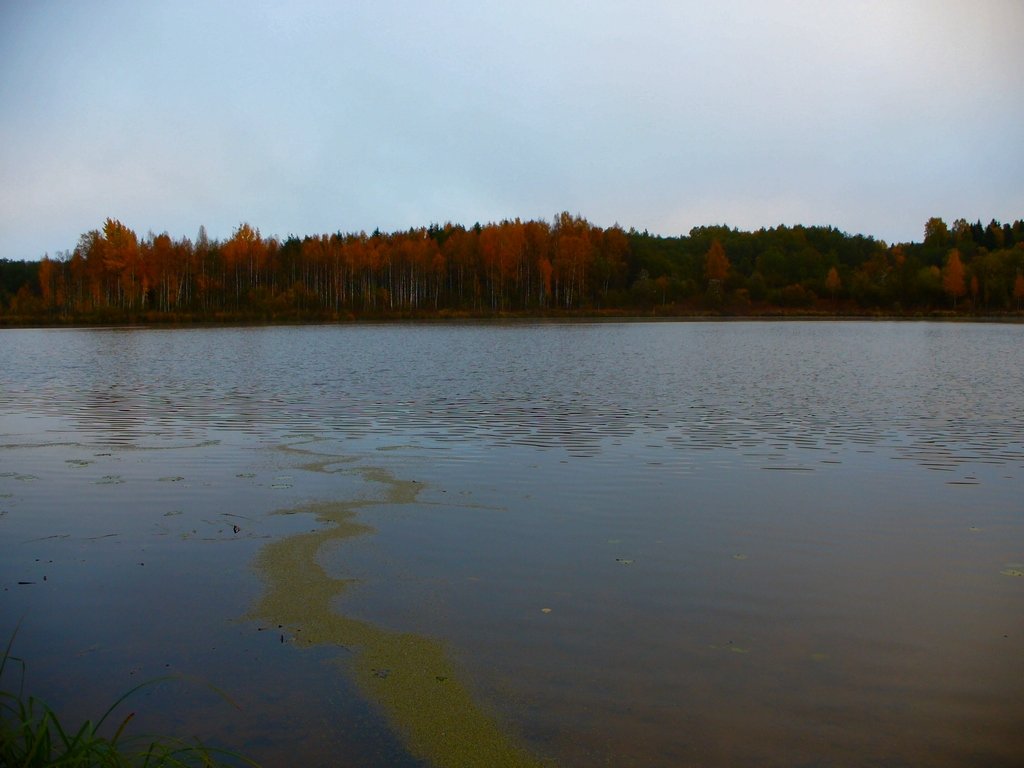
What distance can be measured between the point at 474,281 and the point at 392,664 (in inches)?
3791

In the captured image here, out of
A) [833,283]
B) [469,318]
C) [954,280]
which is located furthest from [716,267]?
[469,318]

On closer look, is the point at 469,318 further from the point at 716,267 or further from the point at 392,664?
the point at 392,664

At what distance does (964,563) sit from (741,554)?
1632mm

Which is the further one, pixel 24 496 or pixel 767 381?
pixel 767 381

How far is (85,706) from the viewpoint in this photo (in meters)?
4.04

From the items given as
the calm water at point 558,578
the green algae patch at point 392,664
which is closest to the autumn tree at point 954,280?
the calm water at point 558,578

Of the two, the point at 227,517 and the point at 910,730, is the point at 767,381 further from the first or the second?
the point at 910,730

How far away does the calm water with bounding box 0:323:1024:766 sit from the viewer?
396 centimetres

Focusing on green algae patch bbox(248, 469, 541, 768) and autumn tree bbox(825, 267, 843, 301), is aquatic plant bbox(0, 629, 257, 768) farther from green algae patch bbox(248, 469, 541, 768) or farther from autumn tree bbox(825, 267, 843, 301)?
autumn tree bbox(825, 267, 843, 301)

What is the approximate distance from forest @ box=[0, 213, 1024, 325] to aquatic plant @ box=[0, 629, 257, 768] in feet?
260

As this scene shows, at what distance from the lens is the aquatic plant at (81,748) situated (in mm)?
2996

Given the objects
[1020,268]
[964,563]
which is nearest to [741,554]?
[964,563]

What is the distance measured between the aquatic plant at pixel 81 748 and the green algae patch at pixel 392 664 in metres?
0.84

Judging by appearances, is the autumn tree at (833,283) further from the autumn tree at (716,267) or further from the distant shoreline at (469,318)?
the autumn tree at (716,267)
